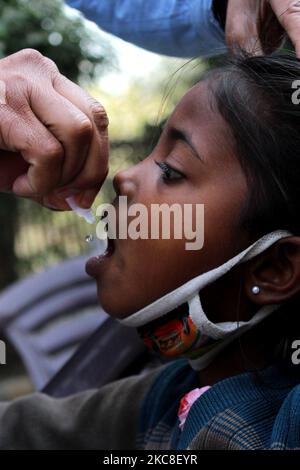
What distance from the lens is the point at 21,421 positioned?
1.72 m

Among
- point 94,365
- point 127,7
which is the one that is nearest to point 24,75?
point 127,7

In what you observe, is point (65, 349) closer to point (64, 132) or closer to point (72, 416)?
point (72, 416)

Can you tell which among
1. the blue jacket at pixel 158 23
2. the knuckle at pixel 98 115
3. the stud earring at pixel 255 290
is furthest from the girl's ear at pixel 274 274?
the blue jacket at pixel 158 23

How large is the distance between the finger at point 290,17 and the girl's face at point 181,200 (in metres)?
0.17

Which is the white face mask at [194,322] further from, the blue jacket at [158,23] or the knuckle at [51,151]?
the blue jacket at [158,23]

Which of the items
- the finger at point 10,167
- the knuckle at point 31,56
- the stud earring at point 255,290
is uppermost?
the knuckle at point 31,56

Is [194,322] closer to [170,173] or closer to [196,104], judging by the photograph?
[170,173]

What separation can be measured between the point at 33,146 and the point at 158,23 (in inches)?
29.9

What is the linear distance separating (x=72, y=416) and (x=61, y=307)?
82 centimetres

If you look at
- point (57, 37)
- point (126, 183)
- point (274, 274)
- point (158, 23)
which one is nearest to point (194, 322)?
point (274, 274)

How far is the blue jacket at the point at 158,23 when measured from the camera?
182 centimetres

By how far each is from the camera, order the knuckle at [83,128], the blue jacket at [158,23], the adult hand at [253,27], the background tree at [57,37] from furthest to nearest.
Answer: the background tree at [57,37]
the blue jacket at [158,23]
the adult hand at [253,27]
the knuckle at [83,128]

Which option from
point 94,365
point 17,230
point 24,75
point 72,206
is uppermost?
point 24,75

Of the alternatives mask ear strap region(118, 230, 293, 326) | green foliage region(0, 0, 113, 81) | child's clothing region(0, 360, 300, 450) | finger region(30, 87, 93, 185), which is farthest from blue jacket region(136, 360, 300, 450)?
green foliage region(0, 0, 113, 81)
